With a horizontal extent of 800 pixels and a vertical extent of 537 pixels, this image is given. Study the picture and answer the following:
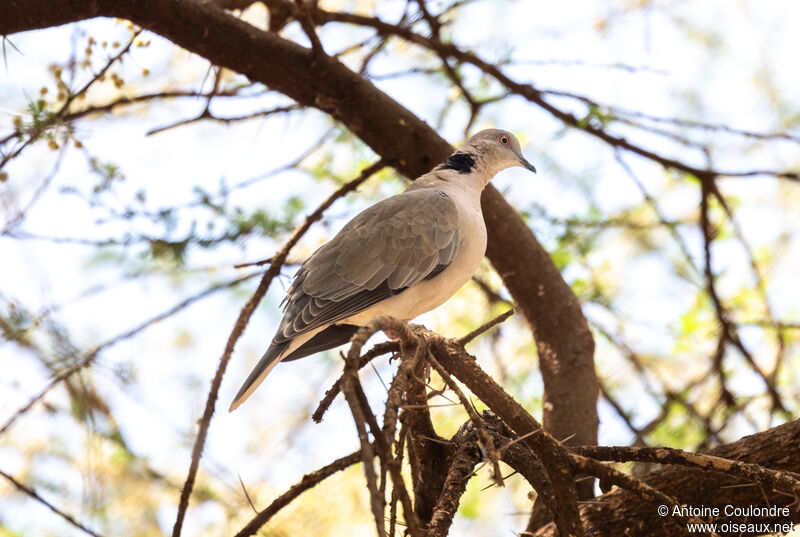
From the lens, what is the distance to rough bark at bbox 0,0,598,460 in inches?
131

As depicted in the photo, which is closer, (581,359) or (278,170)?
(581,359)

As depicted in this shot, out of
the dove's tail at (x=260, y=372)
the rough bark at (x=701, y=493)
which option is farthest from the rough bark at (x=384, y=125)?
the dove's tail at (x=260, y=372)

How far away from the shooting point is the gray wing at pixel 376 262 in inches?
121

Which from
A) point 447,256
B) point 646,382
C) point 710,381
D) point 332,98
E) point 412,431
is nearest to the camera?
point 412,431

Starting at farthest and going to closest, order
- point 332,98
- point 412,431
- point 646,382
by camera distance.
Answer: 1. point 646,382
2. point 332,98
3. point 412,431

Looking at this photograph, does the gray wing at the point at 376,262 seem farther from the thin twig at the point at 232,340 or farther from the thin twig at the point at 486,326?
the thin twig at the point at 486,326

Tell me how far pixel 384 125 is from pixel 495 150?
603 mm

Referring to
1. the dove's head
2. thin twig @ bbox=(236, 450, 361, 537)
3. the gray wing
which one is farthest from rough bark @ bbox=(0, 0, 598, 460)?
thin twig @ bbox=(236, 450, 361, 537)

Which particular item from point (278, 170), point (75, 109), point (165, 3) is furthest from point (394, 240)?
point (75, 109)

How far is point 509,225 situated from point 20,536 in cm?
314

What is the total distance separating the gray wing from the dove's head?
57 cm

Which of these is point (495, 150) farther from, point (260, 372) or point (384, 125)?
point (260, 372)

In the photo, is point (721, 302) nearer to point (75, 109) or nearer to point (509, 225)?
point (509, 225)

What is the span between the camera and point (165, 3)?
333cm
